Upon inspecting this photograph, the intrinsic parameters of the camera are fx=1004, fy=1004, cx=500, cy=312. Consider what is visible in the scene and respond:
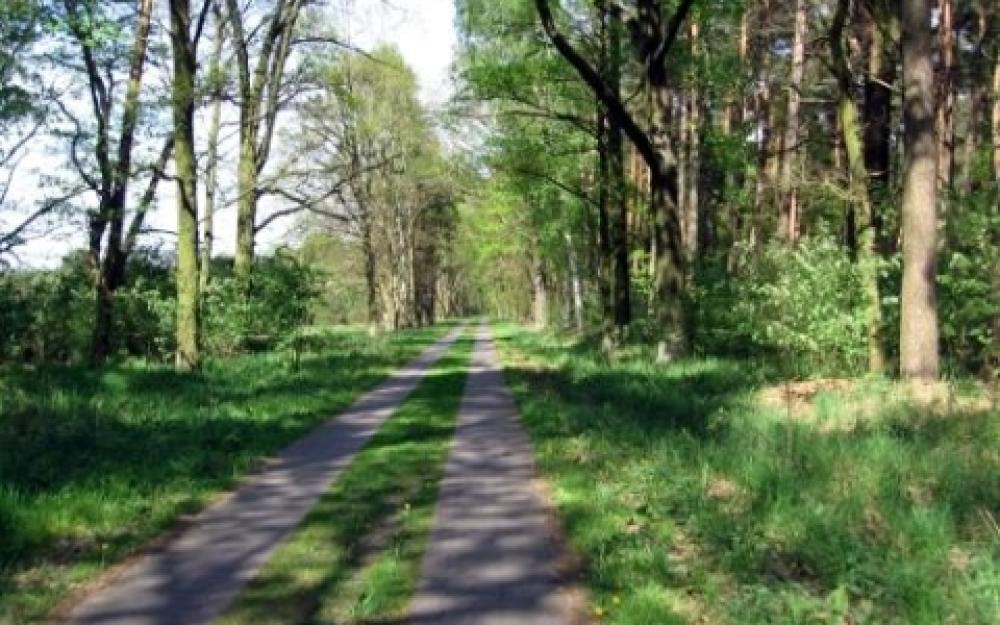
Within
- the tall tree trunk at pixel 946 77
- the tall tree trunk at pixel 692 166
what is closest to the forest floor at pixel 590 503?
the tall tree trunk at pixel 946 77

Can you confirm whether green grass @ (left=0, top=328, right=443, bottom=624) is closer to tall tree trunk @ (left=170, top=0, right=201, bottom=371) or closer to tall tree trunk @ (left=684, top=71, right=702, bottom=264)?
tall tree trunk @ (left=170, top=0, right=201, bottom=371)

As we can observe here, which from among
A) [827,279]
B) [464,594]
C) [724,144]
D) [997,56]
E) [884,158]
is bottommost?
[464,594]

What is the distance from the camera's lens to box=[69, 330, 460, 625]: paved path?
607 centimetres

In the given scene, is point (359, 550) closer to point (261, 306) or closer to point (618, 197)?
point (261, 306)

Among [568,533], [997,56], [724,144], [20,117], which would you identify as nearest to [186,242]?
[20,117]

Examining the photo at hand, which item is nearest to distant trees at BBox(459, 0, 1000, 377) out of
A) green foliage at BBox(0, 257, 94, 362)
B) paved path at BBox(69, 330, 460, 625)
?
paved path at BBox(69, 330, 460, 625)

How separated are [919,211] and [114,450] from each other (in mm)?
10114

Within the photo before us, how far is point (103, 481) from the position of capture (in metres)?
9.34

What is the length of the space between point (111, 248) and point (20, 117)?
483cm

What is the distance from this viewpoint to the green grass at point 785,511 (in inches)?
215

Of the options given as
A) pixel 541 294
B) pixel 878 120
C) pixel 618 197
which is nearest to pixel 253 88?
pixel 618 197

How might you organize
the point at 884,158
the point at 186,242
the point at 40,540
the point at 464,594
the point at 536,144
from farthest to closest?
1. the point at 536,144
2. the point at 186,242
3. the point at 884,158
4. the point at 40,540
5. the point at 464,594

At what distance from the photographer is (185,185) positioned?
20.9 metres

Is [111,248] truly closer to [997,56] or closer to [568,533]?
[568,533]
